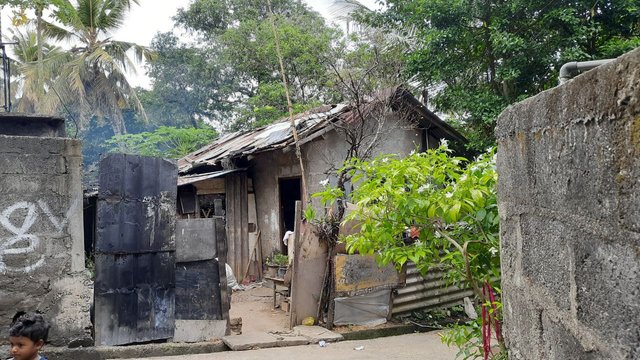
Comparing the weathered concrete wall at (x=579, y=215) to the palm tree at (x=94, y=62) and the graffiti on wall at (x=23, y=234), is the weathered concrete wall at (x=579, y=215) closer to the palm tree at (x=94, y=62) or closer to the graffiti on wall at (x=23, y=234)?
the graffiti on wall at (x=23, y=234)

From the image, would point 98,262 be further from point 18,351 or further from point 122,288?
point 18,351

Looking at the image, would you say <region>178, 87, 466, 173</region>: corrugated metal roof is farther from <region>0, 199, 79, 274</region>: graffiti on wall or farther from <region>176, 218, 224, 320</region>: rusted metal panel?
<region>0, 199, 79, 274</region>: graffiti on wall

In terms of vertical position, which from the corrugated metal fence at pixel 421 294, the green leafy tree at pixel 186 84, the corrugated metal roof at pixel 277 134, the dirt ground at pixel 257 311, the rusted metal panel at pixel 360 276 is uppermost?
the green leafy tree at pixel 186 84

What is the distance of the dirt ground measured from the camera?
8004 millimetres

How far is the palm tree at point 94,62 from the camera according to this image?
75.2ft

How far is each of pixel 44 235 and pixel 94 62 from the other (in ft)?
69.0

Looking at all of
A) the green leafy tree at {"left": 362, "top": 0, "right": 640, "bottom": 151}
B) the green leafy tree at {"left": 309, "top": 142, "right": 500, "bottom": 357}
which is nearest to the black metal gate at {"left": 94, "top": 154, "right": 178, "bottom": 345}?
the green leafy tree at {"left": 309, "top": 142, "right": 500, "bottom": 357}

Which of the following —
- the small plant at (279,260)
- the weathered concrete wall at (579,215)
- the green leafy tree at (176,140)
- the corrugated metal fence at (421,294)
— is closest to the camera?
the weathered concrete wall at (579,215)

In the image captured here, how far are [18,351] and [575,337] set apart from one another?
324cm

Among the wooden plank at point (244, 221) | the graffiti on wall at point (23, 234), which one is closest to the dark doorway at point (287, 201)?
the wooden plank at point (244, 221)

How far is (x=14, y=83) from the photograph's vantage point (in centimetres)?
2578

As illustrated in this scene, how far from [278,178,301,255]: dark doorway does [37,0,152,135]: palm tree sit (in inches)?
523

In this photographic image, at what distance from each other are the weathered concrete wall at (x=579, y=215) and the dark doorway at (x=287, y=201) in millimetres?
10302

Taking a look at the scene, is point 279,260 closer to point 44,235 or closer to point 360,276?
point 360,276
